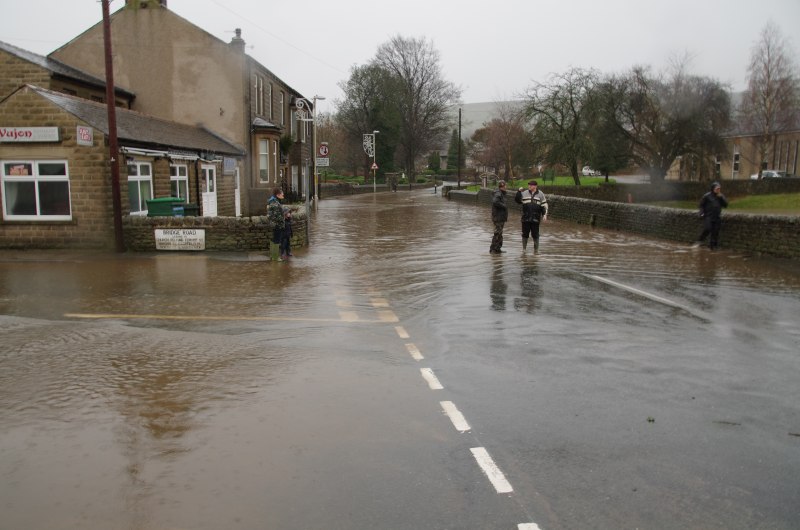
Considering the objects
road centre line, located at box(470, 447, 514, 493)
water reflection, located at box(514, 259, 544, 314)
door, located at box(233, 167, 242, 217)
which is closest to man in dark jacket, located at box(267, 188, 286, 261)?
water reflection, located at box(514, 259, 544, 314)

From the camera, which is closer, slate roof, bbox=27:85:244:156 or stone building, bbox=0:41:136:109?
slate roof, bbox=27:85:244:156

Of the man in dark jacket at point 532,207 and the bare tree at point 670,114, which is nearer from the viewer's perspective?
the man in dark jacket at point 532,207

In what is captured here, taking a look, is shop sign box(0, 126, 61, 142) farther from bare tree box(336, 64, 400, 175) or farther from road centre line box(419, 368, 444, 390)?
bare tree box(336, 64, 400, 175)

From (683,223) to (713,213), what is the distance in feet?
9.42

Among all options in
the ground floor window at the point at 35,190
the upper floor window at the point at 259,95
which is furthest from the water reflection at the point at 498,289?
the upper floor window at the point at 259,95

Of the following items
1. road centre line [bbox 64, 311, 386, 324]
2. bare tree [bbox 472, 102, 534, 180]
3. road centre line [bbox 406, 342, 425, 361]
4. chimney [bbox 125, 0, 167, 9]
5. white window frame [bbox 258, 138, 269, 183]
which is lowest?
road centre line [bbox 64, 311, 386, 324]

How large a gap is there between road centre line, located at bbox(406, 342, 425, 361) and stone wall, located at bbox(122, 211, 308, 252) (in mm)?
10330

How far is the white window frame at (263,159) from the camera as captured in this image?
33812 millimetres

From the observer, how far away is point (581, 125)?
185 feet

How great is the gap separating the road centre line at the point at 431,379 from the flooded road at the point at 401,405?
0.13 ft

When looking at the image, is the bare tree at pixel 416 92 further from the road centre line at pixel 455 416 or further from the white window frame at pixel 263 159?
the road centre line at pixel 455 416

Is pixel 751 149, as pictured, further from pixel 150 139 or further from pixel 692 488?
pixel 692 488

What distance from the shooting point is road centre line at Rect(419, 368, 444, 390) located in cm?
674

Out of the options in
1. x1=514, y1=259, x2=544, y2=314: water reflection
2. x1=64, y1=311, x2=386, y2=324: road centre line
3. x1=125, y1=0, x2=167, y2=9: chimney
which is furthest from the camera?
x1=125, y1=0, x2=167, y2=9: chimney
